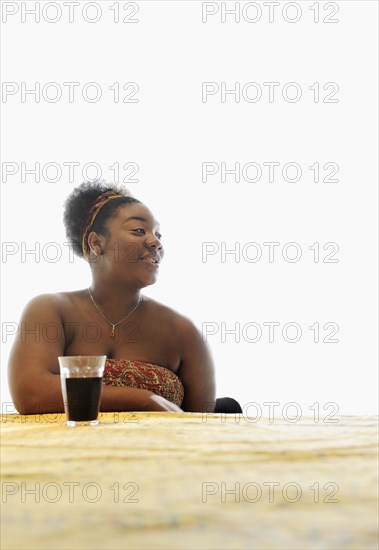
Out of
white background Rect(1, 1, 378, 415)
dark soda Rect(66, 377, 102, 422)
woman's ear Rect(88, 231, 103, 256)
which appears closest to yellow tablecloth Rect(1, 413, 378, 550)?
dark soda Rect(66, 377, 102, 422)

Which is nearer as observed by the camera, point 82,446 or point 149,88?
point 82,446

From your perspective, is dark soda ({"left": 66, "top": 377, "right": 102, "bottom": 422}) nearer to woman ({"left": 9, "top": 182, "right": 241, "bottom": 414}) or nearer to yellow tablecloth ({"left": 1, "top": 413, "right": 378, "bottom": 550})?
yellow tablecloth ({"left": 1, "top": 413, "right": 378, "bottom": 550})

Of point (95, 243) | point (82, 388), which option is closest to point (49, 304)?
point (95, 243)

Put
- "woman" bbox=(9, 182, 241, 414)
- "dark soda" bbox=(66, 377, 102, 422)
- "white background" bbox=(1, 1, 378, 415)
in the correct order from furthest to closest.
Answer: "white background" bbox=(1, 1, 378, 415), "woman" bbox=(9, 182, 241, 414), "dark soda" bbox=(66, 377, 102, 422)

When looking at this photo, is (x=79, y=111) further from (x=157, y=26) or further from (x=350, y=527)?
(x=350, y=527)

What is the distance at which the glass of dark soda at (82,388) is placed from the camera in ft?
2.71

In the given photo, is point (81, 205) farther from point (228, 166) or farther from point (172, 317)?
point (228, 166)

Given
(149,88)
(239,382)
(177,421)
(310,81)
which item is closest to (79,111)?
(149,88)

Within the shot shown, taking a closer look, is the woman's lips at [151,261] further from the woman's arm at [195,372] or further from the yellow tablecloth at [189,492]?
the yellow tablecloth at [189,492]

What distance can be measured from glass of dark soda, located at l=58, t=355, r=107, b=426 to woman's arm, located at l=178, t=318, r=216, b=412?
29.6 inches

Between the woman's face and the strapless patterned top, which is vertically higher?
the woman's face

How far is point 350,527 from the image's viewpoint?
34 centimetres

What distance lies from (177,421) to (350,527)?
0.54 metres

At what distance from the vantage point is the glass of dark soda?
2.71ft
